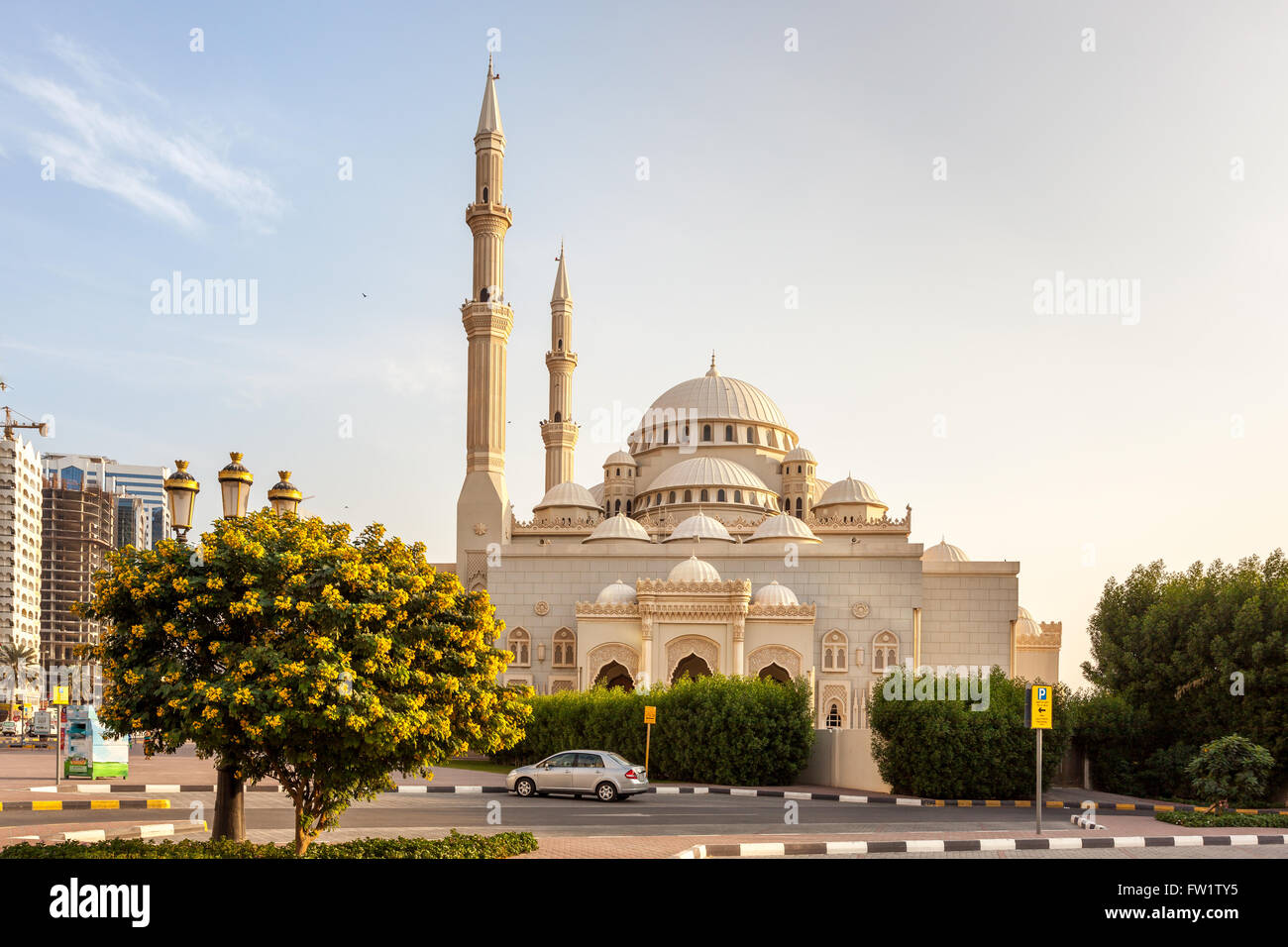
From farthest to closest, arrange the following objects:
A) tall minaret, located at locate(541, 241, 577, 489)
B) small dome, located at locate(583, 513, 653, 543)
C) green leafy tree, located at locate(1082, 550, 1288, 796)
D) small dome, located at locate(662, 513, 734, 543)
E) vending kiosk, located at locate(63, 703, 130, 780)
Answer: tall minaret, located at locate(541, 241, 577, 489) → small dome, located at locate(583, 513, 653, 543) → small dome, located at locate(662, 513, 734, 543) → green leafy tree, located at locate(1082, 550, 1288, 796) → vending kiosk, located at locate(63, 703, 130, 780)

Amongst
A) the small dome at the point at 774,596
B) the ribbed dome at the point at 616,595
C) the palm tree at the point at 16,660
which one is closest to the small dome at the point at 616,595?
the ribbed dome at the point at 616,595

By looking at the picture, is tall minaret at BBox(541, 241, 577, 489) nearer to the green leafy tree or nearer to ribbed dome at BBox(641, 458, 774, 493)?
ribbed dome at BBox(641, 458, 774, 493)

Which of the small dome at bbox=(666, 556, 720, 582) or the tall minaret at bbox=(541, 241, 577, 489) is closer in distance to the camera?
the small dome at bbox=(666, 556, 720, 582)

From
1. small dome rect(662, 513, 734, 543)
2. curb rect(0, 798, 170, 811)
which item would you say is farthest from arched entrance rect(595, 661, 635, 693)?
curb rect(0, 798, 170, 811)

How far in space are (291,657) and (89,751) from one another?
1334 cm

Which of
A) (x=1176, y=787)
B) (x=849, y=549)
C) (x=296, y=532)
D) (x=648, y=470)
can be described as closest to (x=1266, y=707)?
(x=1176, y=787)

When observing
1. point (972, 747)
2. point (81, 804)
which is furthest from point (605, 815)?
point (972, 747)

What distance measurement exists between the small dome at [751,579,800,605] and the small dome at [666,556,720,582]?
1541 millimetres

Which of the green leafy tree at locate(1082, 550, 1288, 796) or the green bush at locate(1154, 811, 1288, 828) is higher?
the green leafy tree at locate(1082, 550, 1288, 796)

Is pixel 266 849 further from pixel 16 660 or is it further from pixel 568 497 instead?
pixel 16 660

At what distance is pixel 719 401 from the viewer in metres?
56.8

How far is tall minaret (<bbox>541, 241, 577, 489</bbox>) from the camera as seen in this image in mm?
55531

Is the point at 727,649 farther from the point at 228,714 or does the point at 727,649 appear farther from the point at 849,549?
the point at 228,714

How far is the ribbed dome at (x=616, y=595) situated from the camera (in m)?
39.3
